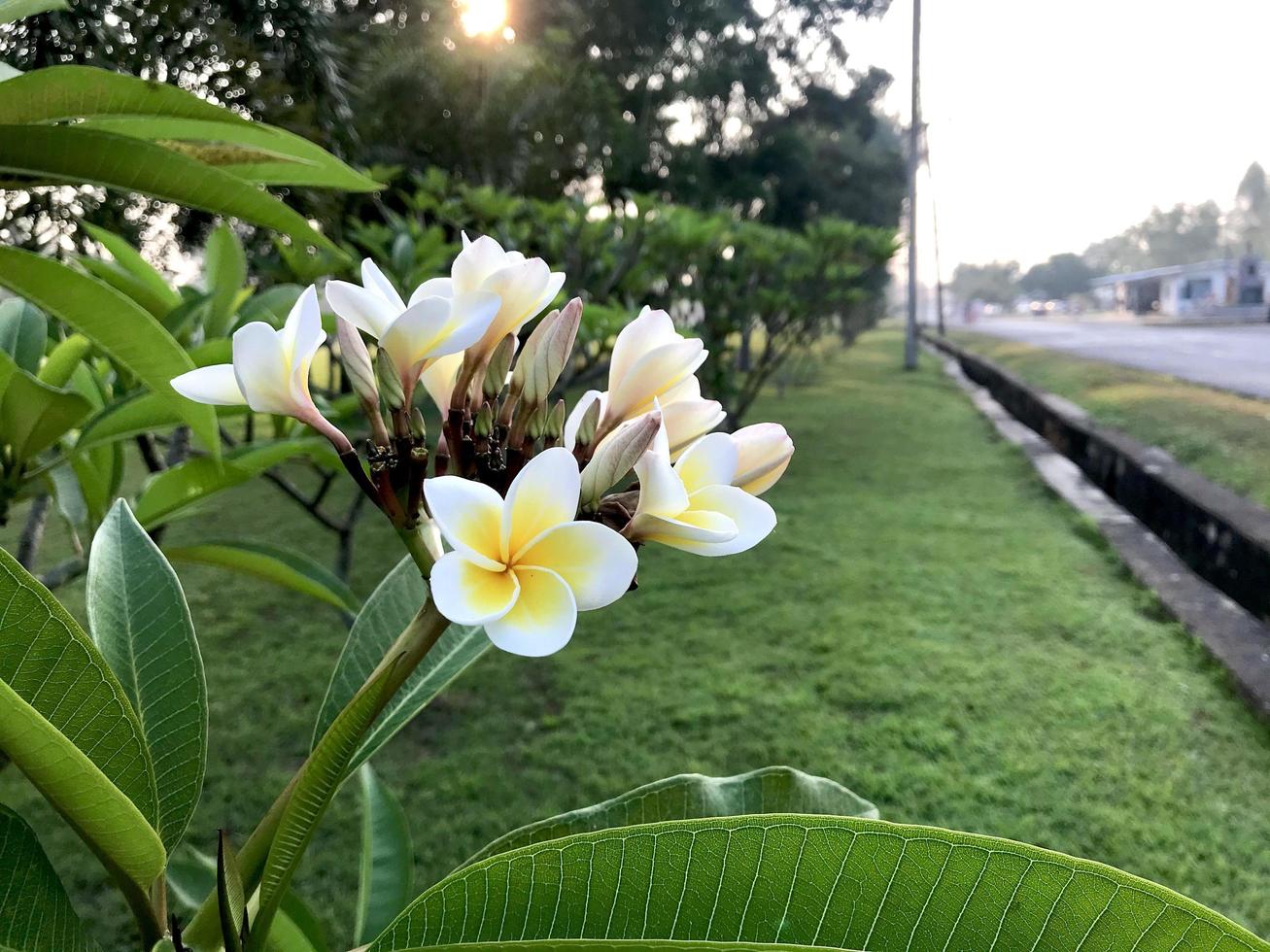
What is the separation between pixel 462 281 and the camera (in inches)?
17.2

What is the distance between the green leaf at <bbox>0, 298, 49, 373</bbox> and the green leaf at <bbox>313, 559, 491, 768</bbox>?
53 centimetres

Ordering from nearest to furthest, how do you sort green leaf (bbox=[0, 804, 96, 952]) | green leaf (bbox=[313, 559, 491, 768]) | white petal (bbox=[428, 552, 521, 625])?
1. white petal (bbox=[428, 552, 521, 625])
2. green leaf (bbox=[0, 804, 96, 952])
3. green leaf (bbox=[313, 559, 491, 768])

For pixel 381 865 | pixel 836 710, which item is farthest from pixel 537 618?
pixel 836 710

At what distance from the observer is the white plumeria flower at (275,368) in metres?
0.40

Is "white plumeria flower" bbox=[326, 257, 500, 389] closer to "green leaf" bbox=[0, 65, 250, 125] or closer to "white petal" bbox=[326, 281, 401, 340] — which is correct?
"white petal" bbox=[326, 281, 401, 340]

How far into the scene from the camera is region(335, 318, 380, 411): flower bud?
0.42 m

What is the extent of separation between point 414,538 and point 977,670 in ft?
8.19

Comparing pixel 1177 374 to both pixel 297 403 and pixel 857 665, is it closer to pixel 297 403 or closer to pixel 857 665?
pixel 857 665

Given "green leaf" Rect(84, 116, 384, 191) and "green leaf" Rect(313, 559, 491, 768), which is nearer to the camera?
"green leaf" Rect(313, 559, 491, 768)

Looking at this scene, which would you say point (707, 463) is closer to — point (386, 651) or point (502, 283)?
point (502, 283)

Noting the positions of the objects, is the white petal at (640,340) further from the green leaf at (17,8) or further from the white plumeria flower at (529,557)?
the green leaf at (17,8)

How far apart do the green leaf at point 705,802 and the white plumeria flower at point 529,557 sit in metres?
0.26

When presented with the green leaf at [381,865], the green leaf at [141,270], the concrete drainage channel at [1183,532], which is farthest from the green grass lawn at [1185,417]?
the green leaf at [141,270]

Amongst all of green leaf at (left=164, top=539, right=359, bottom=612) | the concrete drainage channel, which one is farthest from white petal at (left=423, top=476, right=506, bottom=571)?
the concrete drainage channel
